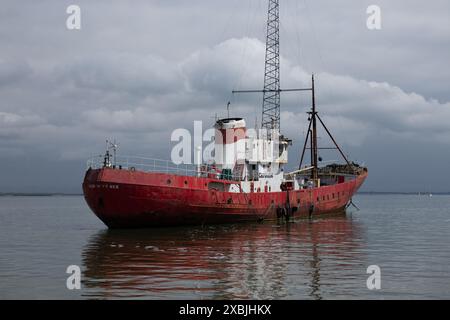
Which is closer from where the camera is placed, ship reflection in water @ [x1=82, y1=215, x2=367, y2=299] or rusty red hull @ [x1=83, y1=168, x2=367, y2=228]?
ship reflection in water @ [x1=82, y1=215, x2=367, y2=299]

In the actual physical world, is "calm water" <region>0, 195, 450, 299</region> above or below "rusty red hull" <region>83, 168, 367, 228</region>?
below

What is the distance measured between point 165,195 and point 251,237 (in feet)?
19.8

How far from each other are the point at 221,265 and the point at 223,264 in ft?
0.91

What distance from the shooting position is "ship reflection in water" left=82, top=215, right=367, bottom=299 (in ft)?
51.4

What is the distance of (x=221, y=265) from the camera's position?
2052 cm

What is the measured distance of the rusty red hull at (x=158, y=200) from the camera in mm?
32156

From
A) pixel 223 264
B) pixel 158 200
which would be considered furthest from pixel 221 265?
pixel 158 200

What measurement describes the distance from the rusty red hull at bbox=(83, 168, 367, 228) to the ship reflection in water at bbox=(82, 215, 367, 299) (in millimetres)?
1064

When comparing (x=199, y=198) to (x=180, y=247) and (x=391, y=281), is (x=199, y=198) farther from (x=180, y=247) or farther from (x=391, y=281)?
(x=391, y=281)

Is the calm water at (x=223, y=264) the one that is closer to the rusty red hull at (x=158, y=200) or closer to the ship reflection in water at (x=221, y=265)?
the ship reflection in water at (x=221, y=265)

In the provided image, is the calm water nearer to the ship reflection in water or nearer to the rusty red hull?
the ship reflection in water

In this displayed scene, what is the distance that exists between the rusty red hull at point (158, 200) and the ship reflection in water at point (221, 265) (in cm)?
106

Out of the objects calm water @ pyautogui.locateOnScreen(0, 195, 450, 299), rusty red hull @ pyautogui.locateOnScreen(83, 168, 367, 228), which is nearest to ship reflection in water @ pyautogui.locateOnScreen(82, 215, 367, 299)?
calm water @ pyautogui.locateOnScreen(0, 195, 450, 299)
